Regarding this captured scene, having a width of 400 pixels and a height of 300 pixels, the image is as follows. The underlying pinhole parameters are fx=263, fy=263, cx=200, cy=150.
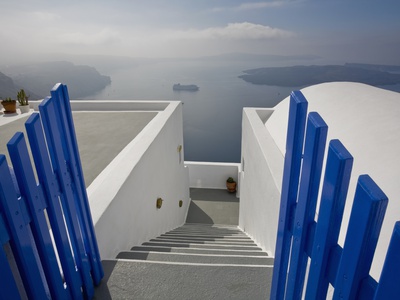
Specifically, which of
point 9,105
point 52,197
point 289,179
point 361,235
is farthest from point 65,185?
point 9,105

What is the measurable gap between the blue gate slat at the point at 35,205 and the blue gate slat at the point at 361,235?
146 cm

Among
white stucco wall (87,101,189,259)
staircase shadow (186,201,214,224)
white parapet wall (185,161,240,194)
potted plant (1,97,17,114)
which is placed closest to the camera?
white stucco wall (87,101,189,259)

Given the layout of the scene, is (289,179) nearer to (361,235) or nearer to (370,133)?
(361,235)

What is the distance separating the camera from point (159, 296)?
212cm

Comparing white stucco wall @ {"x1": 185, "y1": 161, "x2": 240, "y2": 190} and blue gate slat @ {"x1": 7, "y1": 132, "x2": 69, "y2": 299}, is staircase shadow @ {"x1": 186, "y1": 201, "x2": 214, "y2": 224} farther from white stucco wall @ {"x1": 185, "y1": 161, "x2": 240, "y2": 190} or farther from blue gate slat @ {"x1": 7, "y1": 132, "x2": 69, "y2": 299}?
blue gate slat @ {"x1": 7, "y1": 132, "x2": 69, "y2": 299}

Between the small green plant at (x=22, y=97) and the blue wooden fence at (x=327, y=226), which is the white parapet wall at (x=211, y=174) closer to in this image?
the small green plant at (x=22, y=97)

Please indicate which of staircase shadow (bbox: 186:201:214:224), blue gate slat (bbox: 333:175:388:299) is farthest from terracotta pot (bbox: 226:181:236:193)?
blue gate slat (bbox: 333:175:388:299)

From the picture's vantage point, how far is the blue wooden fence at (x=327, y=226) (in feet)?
2.82

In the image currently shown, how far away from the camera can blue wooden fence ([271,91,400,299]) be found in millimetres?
860

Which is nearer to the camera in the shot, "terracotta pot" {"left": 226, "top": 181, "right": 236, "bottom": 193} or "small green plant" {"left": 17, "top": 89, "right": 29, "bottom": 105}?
"small green plant" {"left": 17, "top": 89, "right": 29, "bottom": 105}

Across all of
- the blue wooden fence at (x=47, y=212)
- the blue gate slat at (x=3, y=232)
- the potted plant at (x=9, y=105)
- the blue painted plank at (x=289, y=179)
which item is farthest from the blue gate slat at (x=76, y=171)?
the potted plant at (x=9, y=105)

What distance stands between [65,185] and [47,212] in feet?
0.63

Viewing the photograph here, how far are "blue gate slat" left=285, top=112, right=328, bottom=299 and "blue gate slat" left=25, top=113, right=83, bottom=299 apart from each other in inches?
54.7

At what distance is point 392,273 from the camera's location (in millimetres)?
823
